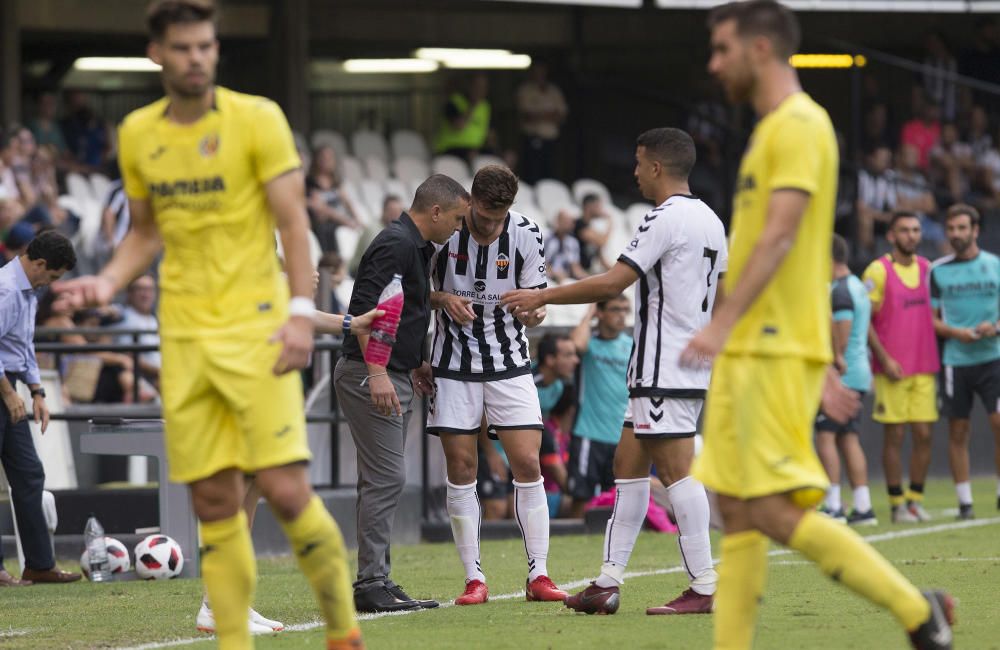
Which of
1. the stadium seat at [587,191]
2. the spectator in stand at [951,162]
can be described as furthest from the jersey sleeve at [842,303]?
the spectator in stand at [951,162]

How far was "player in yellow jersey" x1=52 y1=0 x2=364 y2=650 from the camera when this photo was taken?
17.6ft

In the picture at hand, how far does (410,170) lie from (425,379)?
12718 mm

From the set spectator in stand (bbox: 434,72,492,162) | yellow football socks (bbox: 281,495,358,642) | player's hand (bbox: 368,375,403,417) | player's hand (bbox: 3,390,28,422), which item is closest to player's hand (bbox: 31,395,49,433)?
player's hand (bbox: 3,390,28,422)

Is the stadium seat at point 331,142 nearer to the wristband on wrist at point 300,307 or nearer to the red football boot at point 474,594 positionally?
the red football boot at point 474,594

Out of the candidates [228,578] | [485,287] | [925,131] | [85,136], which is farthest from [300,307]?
[925,131]

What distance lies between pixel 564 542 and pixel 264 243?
7.11 meters

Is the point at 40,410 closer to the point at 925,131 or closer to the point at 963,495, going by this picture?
the point at 963,495

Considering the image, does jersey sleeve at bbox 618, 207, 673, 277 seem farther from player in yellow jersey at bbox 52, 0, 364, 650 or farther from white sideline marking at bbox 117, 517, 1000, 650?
player in yellow jersey at bbox 52, 0, 364, 650

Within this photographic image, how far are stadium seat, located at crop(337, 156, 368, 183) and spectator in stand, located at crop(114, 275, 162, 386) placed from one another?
5.11m

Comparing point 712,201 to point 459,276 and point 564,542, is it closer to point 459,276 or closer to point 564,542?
point 564,542

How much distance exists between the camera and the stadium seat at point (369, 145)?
22.0 m

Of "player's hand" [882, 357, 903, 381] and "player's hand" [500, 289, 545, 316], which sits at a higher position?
"player's hand" [500, 289, 545, 316]

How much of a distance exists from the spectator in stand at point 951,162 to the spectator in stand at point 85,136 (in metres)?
10.7

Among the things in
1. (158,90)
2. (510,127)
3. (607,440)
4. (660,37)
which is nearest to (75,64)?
(158,90)
